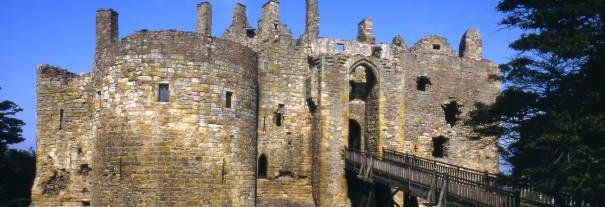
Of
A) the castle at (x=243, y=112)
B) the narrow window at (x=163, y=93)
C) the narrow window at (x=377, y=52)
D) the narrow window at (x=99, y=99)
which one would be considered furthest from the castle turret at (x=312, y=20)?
the narrow window at (x=99, y=99)

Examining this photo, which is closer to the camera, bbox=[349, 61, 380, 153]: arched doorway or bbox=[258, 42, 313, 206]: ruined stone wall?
bbox=[258, 42, 313, 206]: ruined stone wall

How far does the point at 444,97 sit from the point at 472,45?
3587 mm

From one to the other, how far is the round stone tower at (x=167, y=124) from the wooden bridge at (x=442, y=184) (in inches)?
185

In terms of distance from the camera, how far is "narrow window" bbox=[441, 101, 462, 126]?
100 ft

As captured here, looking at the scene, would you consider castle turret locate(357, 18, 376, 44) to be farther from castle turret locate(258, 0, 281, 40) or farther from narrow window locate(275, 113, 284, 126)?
narrow window locate(275, 113, 284, 126)

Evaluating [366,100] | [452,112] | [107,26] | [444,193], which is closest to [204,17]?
[107,26]

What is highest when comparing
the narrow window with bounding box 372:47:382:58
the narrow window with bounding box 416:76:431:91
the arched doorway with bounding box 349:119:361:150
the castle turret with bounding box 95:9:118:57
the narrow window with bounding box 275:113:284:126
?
the castle turret with bounding box 95:9:118:57

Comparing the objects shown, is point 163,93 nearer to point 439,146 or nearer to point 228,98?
point 228,98

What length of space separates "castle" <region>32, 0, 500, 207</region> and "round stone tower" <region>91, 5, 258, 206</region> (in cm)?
3

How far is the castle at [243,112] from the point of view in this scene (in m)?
Result: 20.6

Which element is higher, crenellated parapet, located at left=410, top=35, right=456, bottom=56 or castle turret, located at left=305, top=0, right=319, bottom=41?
castle turret, located at left=305, top=0, right=319, bottom=41

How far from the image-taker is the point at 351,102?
1089 inches

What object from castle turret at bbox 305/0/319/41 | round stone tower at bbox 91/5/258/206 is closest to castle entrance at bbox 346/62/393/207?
castle turret at bbox 305/0/319/41

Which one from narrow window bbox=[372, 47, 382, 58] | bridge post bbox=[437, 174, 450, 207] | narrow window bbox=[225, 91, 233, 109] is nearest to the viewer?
bridge post bbox=[437, 174, 450, 207]
